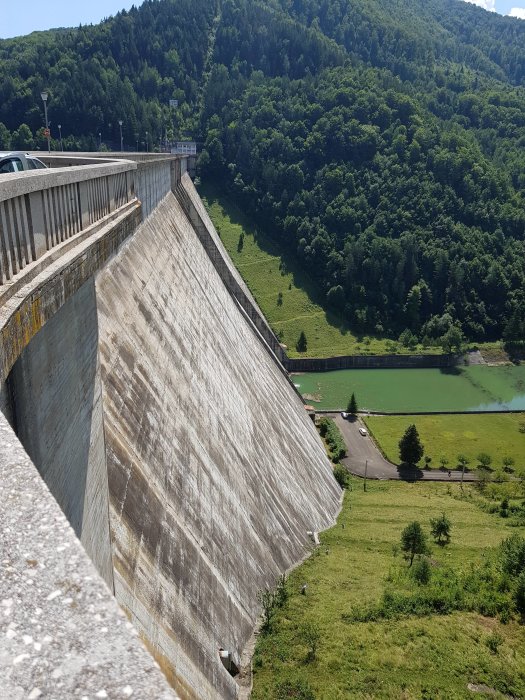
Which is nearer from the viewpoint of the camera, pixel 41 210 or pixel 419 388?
pixel 41 210

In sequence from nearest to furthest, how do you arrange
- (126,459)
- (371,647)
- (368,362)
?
1. (126,459)
2. (371,647)
3. (368,362)

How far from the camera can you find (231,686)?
14.1 metres

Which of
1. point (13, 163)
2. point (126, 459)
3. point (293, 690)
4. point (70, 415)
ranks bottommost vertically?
point (293, 690)

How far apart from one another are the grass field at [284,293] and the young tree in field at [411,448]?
25011 mm

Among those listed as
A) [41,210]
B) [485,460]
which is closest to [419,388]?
[485,460]

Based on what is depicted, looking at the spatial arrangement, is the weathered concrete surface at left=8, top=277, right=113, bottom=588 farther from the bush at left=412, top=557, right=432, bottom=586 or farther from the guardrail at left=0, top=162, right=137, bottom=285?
the bush at left=412, top=557, right=432, bottom=586

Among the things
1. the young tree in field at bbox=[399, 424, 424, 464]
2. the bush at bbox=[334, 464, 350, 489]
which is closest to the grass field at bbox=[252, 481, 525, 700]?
the bush at bbox=[334, 464, 350, 489]

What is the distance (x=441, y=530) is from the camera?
85.0 ft

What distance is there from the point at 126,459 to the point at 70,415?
4620 mm

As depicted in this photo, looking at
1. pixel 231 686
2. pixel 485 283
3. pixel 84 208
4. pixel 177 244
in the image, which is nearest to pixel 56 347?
pixel 84 208

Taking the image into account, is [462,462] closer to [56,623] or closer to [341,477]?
[341,477]

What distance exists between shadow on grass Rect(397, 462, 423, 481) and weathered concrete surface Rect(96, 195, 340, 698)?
41.5ft

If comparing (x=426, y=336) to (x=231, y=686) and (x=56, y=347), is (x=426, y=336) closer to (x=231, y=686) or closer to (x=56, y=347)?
(x=231, y=686)

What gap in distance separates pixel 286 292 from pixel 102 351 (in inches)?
2592
